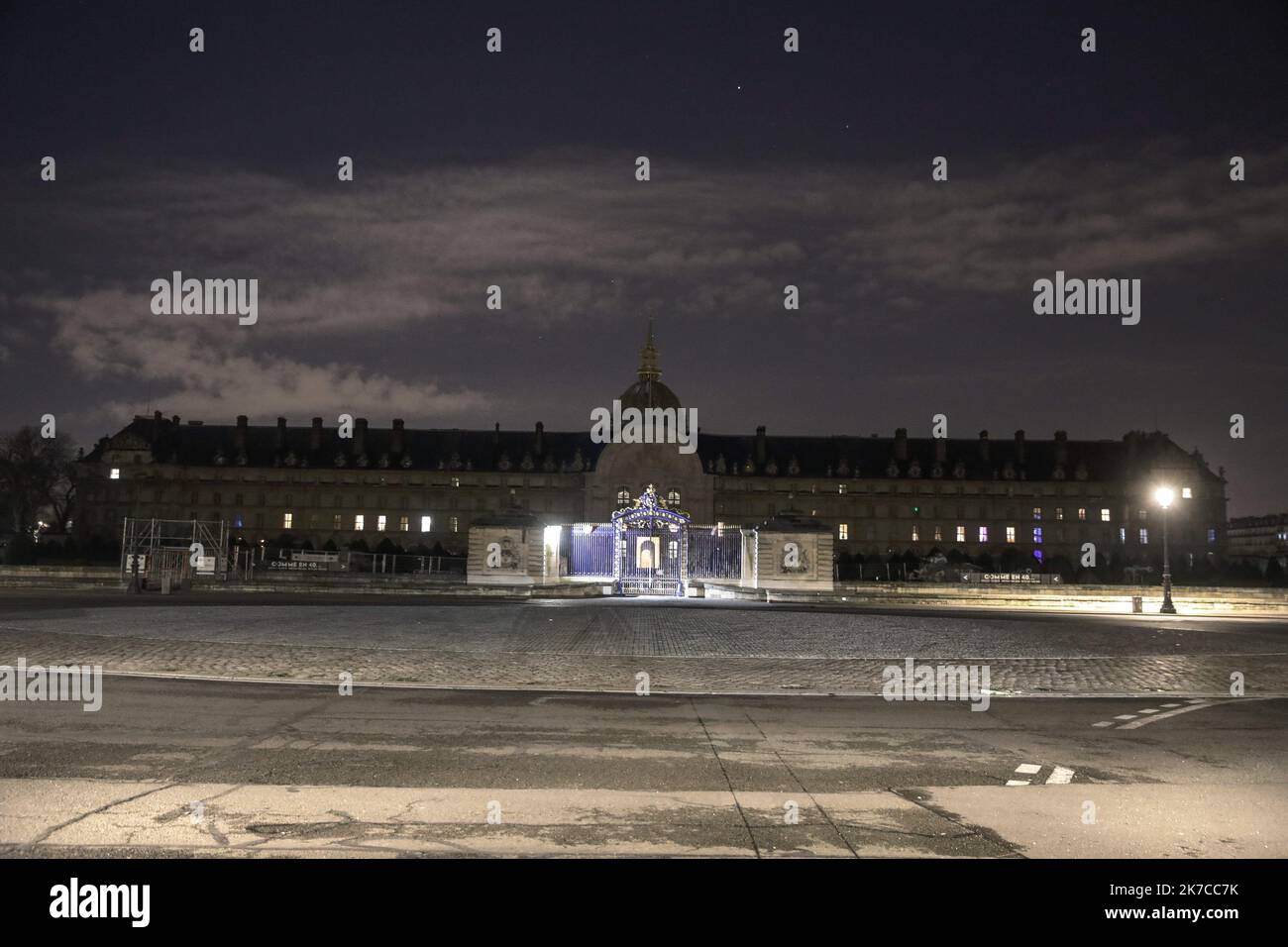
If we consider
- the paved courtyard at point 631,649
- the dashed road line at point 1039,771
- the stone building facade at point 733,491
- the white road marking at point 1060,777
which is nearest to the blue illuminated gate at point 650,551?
the paved courtyard at point 631,649

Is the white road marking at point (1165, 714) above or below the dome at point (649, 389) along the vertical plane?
below

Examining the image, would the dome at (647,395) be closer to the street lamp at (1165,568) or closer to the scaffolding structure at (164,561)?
the scaffolding structure at (164,561)

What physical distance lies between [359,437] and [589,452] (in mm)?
23795

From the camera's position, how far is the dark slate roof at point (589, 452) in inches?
3903

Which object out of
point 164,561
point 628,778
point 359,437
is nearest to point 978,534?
point 359,437

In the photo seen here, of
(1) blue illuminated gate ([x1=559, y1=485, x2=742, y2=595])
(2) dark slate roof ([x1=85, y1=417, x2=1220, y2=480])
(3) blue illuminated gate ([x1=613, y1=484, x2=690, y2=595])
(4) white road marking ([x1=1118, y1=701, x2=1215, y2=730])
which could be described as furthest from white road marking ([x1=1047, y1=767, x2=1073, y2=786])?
(2) dark slate roof ([x1=85, y1=417, x2=1220, y2=480])

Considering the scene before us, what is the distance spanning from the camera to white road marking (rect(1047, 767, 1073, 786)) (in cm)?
800

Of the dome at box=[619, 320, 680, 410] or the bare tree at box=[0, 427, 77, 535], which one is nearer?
the dome at box=[619, 320, 680, 410]

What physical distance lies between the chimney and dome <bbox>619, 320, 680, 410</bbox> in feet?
99.1

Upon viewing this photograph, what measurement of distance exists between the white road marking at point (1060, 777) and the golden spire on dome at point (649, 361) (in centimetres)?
7389

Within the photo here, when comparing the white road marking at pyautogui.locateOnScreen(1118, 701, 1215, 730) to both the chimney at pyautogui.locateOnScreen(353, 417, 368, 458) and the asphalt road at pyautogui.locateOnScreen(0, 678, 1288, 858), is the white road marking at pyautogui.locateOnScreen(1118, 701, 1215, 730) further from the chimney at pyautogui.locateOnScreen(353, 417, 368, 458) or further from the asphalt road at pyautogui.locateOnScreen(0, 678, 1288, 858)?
the chimney at pyautogui.locateOnScreen(353, 417, 368, 458)

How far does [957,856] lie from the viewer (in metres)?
5.87
